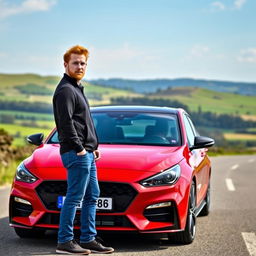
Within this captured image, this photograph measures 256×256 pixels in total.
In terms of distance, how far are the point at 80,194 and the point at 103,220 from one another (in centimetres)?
58

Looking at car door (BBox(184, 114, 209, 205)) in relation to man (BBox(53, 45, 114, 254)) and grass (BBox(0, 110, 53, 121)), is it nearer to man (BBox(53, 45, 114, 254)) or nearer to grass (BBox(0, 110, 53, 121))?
man (BBox(53, 45, 114, 254))

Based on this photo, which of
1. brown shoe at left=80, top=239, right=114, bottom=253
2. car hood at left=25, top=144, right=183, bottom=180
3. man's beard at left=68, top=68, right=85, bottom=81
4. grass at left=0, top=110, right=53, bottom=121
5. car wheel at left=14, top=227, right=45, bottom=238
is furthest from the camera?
grass at left=0, top=110, right=53, bottom=121

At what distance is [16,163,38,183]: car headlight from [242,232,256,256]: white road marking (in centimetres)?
225

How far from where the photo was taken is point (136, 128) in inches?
318

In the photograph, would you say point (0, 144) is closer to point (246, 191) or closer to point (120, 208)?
point (246, 191)

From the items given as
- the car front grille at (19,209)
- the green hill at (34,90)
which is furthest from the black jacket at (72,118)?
the green hill at (34,90)

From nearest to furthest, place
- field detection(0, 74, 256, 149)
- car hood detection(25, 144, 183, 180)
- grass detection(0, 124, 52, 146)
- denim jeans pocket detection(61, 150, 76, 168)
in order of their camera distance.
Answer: denim jeans pocket detection(61, 150, 76, 168) < car hood detection(25, 144, 183, 180) < grass detection(0, 124, 52, 146) < field detection(0, 74, 256, 149)

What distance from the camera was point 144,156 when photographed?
6762 mm

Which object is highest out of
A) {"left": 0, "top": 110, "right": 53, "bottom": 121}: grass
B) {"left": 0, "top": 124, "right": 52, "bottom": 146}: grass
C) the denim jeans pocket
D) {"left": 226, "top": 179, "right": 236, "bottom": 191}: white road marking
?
the denim jeans pocket

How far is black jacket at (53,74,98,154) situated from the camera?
18.3ft

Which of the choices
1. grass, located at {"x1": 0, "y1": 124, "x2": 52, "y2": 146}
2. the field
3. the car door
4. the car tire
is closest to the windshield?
the car door

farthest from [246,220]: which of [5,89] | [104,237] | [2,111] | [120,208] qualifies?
[5,89]

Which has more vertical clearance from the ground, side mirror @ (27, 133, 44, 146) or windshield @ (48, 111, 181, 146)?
windshield @ (48, 111, 181, 146)

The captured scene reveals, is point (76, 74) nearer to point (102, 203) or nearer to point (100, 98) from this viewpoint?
point (102, 203)
